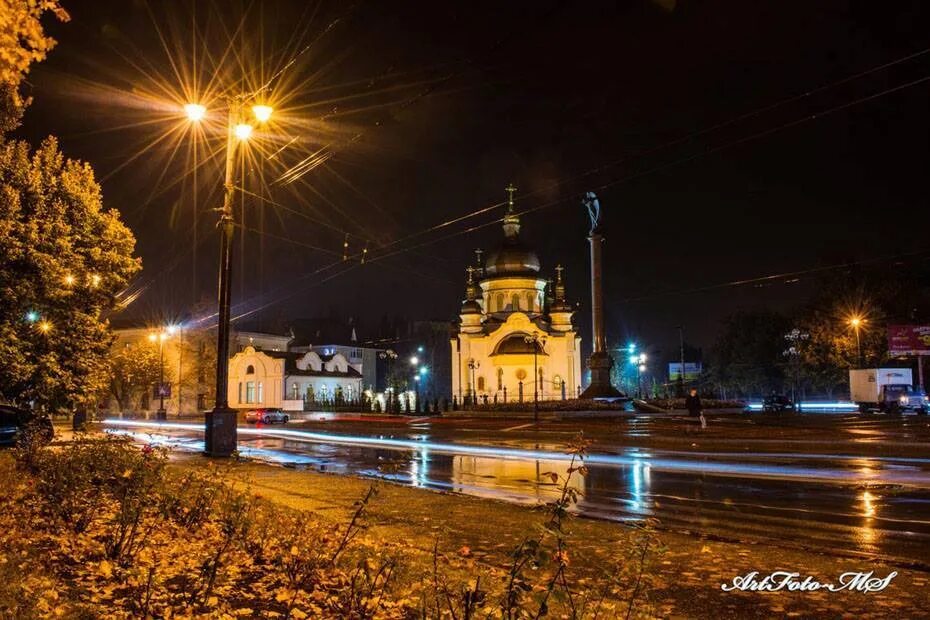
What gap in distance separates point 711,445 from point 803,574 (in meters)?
17.5

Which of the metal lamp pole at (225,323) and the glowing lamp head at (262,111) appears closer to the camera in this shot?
the glowing lamp head at (262,111)

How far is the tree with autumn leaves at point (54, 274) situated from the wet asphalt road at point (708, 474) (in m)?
5.92

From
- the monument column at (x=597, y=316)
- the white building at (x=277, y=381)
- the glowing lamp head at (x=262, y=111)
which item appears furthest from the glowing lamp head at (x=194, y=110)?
the white building at (x=277, y=381)

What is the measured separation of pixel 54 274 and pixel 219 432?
5.57 m

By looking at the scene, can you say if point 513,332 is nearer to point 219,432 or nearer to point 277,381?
point 277,381

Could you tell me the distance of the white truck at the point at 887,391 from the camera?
49812 mm

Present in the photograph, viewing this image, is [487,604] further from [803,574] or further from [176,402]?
[176,402]

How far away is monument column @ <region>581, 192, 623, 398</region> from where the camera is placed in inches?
1919

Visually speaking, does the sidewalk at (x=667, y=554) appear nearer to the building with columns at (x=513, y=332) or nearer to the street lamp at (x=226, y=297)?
the street lamp at (x=226, y=297)

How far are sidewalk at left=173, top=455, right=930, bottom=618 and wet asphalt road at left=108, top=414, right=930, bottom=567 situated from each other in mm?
893

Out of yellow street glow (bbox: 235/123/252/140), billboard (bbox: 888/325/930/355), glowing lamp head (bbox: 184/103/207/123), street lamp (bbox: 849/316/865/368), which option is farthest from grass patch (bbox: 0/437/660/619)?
street lamp (bbox: 849/316/865/368)

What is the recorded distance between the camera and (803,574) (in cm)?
684

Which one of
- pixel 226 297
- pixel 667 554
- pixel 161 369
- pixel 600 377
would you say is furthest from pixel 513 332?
pixel 667 554

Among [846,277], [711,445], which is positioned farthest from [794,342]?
[711,445]
